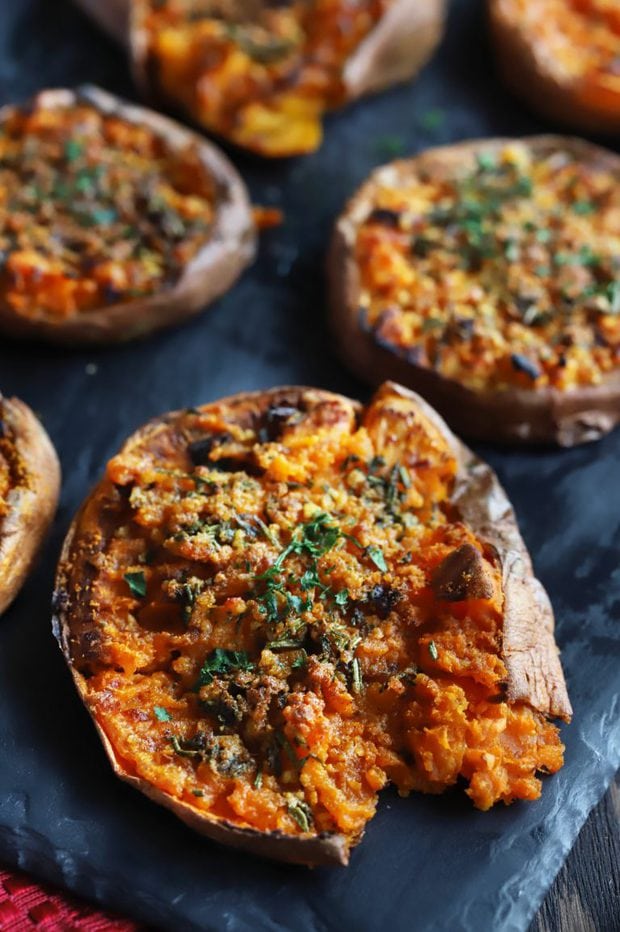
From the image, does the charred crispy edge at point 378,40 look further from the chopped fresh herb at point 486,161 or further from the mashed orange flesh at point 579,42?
the chopped fresh herb at point 486,161

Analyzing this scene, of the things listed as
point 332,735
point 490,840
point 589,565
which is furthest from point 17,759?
point 589,565

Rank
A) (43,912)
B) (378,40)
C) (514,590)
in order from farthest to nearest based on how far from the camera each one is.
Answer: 1. (378,40)
2. (514,590)
3. (43,912)

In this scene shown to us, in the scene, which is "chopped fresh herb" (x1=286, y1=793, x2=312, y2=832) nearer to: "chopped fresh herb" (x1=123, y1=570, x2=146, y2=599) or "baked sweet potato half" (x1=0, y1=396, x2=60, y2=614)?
"chopped fresh herb" (x1=123, y1=570, x2=146, y2=599)

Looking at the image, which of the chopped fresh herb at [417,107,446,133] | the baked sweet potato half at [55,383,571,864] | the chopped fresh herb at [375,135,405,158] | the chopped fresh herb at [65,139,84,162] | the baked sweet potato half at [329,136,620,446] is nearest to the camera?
the baked sweet potato half at [55,383,571,864]

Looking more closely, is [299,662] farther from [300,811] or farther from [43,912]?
[43,912]

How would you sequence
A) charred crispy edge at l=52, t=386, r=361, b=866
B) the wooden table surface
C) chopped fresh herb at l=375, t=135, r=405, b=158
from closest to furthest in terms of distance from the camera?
charred crispy edge at l=52, t=386, r=361, b=866, the wooden table surface, chopped fresh herb at l=375, t=135, r=405, b=158

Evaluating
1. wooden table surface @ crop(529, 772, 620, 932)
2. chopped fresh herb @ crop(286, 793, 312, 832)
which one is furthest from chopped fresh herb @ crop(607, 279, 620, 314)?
chopped fresh herb @ crop(286, 793, 312, 832)

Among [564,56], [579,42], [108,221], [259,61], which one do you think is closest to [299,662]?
[108,221]
